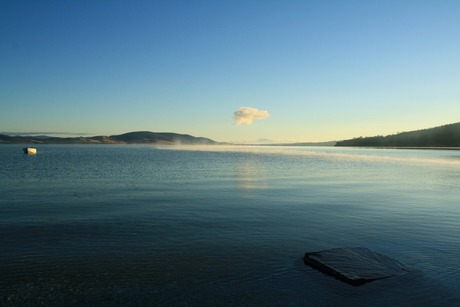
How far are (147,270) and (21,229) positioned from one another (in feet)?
32.0

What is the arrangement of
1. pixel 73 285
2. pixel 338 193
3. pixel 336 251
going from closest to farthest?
pixel 73 285 < pixel 336 251 < pixel 338 193

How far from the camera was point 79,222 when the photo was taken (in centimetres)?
1911

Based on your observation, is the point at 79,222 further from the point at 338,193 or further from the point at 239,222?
the point at 338,193

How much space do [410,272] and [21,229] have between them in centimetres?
1875

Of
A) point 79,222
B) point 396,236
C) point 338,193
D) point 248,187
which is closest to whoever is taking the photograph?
point 396,236

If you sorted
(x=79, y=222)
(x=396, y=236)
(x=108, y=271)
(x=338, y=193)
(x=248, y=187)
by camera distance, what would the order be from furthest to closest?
(x=248, y=187), (x=338, y=193), (x=79, y=222), (x=396, y=236), (x=108, y=271)

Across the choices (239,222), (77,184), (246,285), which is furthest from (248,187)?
(246,285)

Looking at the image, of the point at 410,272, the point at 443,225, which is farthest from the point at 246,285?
the point at 443,225

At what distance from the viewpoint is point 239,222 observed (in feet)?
64.5

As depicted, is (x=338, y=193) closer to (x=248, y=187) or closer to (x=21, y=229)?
(x=248, y=187)

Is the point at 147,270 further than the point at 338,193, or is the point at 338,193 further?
the point at 338,193

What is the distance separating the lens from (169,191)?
32.9 metres

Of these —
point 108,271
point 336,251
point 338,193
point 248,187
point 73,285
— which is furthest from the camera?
point 248,187

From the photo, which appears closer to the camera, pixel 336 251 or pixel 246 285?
pixel 246 285
